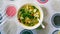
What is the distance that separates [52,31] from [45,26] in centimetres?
4

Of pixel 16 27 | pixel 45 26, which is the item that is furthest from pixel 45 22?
pixel 16 27

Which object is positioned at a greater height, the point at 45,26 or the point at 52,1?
the point at 52,1

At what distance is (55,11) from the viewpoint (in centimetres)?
78

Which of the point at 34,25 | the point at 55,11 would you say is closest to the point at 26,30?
the point at 34,25

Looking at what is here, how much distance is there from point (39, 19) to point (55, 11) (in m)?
0.09

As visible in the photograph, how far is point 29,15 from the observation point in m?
0.76

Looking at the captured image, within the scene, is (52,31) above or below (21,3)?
below

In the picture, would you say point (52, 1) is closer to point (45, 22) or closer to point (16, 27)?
point (45, 22)

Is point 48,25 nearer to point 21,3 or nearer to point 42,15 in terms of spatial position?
point 42,15

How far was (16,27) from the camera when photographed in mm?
783

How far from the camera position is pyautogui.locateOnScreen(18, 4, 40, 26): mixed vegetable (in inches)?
29.9

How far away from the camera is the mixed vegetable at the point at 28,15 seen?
0.76 metres

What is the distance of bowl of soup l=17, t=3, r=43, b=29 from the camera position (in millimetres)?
754

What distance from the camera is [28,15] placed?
0.76 meters
